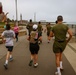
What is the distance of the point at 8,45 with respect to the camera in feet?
35.0

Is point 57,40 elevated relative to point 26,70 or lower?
elevated

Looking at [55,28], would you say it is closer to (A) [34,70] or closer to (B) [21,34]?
(A) [34,70]

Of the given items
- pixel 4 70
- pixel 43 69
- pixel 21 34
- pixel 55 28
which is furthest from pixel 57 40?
pixel 21 34

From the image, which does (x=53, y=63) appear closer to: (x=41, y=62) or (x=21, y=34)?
(x=41, y=62)

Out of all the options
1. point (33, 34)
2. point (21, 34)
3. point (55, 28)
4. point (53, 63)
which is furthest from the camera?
point (21, 34)

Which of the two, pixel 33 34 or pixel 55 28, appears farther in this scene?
pixel 33 34

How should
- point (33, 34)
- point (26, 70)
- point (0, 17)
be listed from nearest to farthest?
1. point (0, 17)
2. point (26, 70)
3. point (33, 34)

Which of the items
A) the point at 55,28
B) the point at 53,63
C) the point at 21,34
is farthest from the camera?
the point at 21,34

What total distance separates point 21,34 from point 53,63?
22.5m

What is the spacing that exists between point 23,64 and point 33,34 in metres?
1.45

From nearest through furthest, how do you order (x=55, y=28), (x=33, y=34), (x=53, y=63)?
(x=55, y=28) < (x=33, y=34) < (x=53, y=63)

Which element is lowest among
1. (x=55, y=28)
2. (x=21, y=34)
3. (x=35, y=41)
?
(x=21, y=34)

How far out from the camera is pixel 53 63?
1113cm

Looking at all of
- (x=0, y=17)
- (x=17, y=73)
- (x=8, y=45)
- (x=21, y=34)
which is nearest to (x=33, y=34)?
(x=8, y=45)
